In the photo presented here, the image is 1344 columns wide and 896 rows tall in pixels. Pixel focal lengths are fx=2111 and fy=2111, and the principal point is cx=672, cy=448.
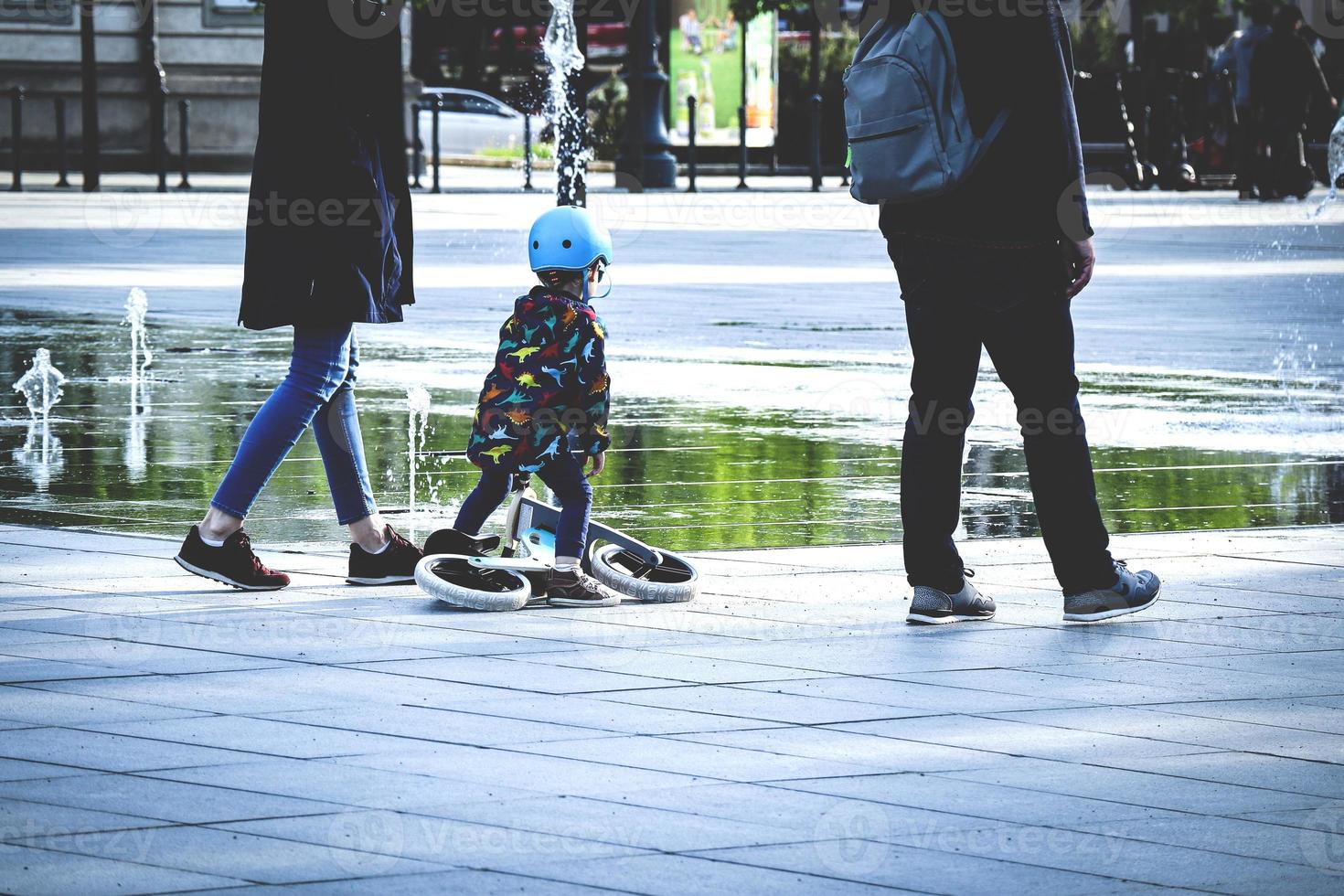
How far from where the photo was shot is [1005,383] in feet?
17.3

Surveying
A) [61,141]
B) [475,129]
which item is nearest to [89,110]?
[61,141]

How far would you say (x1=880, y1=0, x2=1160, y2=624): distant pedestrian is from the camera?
5109 mm

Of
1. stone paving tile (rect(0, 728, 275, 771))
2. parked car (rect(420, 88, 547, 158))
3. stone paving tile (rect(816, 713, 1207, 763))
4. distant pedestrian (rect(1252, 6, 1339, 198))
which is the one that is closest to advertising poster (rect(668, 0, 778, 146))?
parked car (rect(420, 88, 547, 158))

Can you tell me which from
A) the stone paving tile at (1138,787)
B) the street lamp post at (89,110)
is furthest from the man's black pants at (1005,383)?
the street lamp post at (89,110)

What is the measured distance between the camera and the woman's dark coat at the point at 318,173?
214 inches

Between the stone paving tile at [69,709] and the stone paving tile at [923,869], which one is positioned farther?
the stone paving tile at [69,709]

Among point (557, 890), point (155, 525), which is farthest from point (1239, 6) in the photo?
point (557, 890)

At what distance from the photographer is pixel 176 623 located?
16.8 feet

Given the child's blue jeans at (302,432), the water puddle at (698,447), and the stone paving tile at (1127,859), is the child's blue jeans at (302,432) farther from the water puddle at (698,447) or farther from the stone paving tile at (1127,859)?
the stone paving tile at (1127,859)

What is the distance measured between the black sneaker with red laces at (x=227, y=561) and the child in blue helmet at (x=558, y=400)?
0.63 meters

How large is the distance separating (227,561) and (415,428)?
9.26 feet

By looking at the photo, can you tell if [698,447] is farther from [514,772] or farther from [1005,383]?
[514,772]

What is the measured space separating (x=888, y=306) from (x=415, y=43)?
113 ft

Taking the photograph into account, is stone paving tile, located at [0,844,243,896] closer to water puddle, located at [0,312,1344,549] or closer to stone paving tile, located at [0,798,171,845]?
stone paving tile, located at [0,798,171,845]
